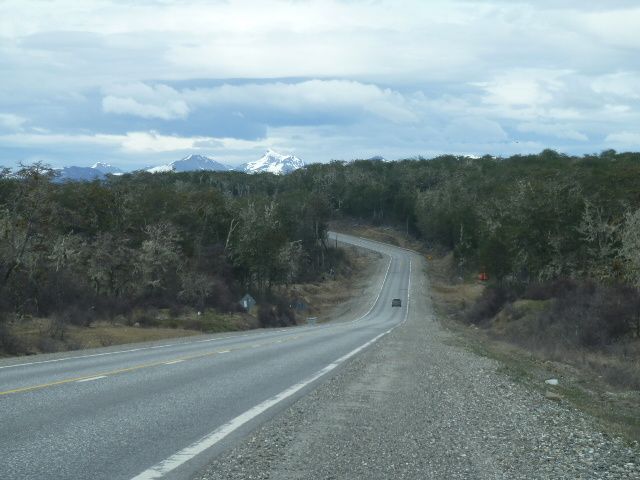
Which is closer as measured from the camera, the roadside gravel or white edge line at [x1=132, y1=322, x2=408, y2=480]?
white edge line at [x1=132, y1=322, x2=408, y2=480]

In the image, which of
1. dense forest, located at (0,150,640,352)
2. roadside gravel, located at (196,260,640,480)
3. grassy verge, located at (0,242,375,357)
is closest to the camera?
roadside gravel, located at (196,260,640,480)

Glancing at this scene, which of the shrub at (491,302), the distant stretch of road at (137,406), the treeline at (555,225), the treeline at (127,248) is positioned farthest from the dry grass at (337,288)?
the distant stretch of road at (137,406)

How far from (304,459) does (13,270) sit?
3246 centimetres

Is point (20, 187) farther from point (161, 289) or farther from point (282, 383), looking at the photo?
point (282, 383)

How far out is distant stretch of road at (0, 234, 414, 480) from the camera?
8023 millimetres

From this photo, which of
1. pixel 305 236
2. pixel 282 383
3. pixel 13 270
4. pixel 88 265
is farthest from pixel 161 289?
pixel 305 236

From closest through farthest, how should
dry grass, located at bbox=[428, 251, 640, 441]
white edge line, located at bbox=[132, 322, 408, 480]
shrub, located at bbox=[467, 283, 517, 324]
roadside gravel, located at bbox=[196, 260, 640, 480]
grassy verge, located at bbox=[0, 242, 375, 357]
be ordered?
1. white edge line, located at bbox=[132, 322, 408, 480]
2. roadside gravel, located at bbox=[196, 260, 640, 480]
3. dry grass, located at bbox=[428, 251, 640, 441]
4. grassy verge, located at bbox=[0, 242, 375, 357]
5. shrub, located at bbox=[467, 283, 517, 324]

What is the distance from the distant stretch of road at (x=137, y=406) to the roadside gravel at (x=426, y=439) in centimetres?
56

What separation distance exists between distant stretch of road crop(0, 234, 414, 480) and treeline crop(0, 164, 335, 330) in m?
16.9

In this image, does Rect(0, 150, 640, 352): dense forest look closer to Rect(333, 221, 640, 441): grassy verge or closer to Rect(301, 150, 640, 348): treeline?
Rect(301, 150, 640, 348): treeline

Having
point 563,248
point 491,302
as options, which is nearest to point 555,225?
point 563,248

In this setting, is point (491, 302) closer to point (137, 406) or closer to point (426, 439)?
point (137, 406)

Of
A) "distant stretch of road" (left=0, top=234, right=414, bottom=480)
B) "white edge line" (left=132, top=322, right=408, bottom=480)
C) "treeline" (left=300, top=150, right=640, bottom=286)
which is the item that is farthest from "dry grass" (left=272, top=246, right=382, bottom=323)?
"white edge line" (left=132, top=322, right=408, bottom=480)

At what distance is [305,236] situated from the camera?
106000 millimetres
